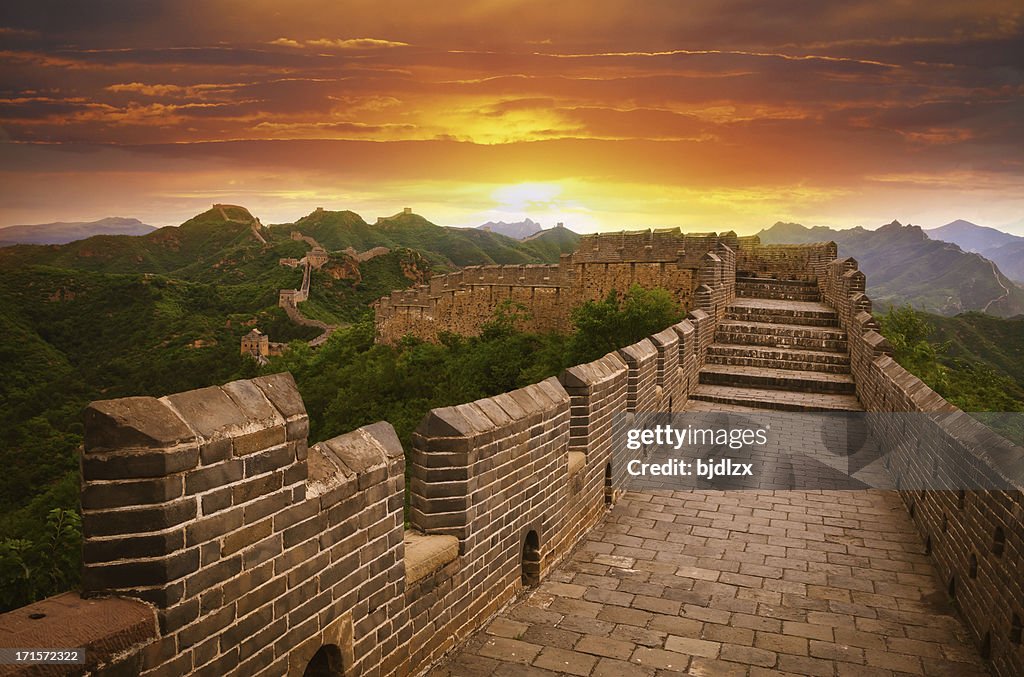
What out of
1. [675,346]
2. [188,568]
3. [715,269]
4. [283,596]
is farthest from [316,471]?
[715,269]

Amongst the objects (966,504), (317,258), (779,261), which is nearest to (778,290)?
(779,261)

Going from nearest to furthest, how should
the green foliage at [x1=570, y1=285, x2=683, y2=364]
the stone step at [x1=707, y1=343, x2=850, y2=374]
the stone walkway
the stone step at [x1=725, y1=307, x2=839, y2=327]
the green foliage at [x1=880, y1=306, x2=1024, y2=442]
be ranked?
1. the stone walkway
2. the stone step at [x1=707, y1=343, x2=850, y2=374]
3. the green foliage at [x1=880, y1=306, x2=1024, y2=442]
4. the stone step at [x1=725, y1=307, x2=839, y2=327]
5. the green foliage at [x1=570, y1=285, x2=683, y2=364]

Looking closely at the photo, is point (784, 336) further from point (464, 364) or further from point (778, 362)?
point (464, 364)

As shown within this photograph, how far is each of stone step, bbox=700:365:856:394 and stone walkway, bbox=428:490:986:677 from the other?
5412 mm

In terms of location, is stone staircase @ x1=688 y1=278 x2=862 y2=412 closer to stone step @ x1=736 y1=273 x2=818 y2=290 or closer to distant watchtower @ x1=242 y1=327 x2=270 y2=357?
stone step @ x1=736 y1=273 x2=818 y2=290

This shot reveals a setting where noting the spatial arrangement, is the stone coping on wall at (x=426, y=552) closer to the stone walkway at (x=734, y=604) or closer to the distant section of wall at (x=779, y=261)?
the stone walkway at (x=734, y=604)

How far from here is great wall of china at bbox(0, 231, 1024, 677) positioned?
2090mm

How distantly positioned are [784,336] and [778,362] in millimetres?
1159

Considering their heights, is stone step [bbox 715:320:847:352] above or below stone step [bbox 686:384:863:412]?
above

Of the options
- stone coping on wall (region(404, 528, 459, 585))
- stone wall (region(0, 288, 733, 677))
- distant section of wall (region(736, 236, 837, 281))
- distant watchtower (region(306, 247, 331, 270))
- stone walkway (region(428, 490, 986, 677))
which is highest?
distant watchtower (region(306, 247, 331, 270))

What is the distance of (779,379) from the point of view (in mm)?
12367

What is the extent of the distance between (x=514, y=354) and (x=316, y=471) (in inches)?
844

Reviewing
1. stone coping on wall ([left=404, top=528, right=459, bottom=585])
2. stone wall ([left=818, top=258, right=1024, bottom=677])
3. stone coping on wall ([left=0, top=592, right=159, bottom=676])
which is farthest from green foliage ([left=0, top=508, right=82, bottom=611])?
stone wall ([left=818, top=258, right=1024, bottom=677])

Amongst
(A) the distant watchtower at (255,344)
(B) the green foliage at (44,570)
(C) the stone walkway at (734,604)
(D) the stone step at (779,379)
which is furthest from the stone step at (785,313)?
(A) the distant watchtower at (255,344)
